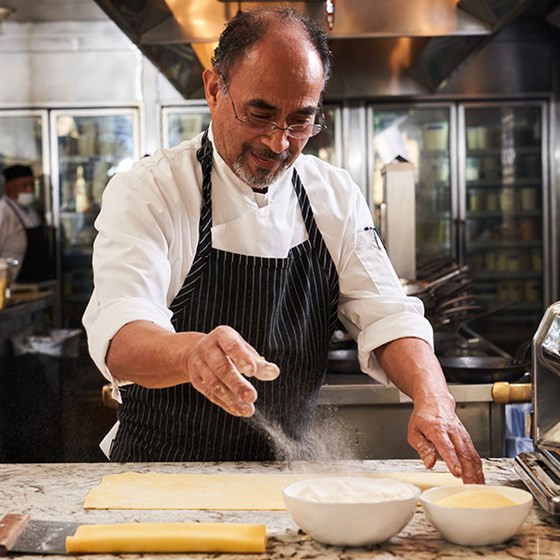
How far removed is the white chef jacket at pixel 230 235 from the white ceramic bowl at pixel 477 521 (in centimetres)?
66

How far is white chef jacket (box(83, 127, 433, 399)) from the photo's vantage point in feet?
6.15

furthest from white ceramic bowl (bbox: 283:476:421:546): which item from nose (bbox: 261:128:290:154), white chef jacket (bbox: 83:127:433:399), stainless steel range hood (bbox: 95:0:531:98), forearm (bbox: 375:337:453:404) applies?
stainless steel range hood (bbox: 95:0:531:98)

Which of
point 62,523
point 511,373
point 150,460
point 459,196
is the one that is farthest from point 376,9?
point 459,196

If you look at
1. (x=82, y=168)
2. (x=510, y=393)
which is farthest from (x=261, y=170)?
(x=82, y=168)

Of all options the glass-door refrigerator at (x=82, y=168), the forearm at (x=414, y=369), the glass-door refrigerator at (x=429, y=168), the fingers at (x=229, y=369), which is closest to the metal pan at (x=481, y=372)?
the forearm at (x=414, y=369)

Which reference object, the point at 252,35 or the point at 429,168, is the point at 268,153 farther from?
the point at 429,168

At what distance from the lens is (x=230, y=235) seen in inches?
82.6

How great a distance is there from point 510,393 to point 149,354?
1.34 metres

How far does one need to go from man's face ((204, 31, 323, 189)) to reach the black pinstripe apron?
0.63 ft

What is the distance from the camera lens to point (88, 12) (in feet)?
23.0

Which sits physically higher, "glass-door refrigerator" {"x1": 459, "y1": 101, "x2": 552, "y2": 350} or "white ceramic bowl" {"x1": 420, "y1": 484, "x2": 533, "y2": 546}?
"glass-door refrigerator" {"x1": 459, "y1": 101, "x2": 552, "y2": 350}

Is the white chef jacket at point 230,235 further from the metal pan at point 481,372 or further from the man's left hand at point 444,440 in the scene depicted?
the metal pan at point 481,372

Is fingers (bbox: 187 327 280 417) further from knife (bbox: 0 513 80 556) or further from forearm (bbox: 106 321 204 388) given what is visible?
knife (bbox: 0 513 80 556)

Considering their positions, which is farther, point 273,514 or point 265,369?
point 273,514
